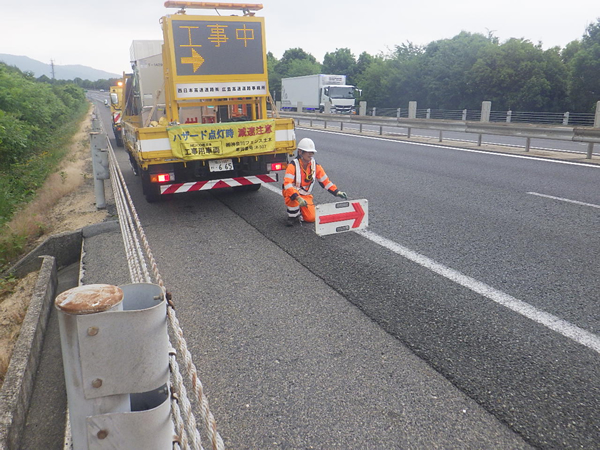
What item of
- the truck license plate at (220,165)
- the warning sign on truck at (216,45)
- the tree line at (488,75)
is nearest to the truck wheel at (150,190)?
the truck license plate at (220,165)

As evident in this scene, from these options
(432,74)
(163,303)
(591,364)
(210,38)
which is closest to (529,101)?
(432,74)

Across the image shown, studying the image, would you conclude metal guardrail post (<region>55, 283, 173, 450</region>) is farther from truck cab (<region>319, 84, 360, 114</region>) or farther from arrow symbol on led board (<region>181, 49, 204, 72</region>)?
truck cab (<region>319, 84, 360, 114</region>)

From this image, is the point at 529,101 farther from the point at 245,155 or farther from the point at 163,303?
the point at 163,303

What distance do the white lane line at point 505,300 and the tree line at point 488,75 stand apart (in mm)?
29933

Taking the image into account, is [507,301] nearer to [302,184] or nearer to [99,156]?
[302,184]

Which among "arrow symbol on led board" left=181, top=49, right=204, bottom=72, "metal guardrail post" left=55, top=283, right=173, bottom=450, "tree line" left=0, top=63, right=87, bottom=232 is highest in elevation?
"arrow symbol on led board" left=181, top=49, right=204, bottom=72

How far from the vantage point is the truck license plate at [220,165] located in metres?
7.70

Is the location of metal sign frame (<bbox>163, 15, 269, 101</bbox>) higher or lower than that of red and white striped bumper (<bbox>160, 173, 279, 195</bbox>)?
higher

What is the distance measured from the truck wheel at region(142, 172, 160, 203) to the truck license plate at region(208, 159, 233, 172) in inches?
44.2

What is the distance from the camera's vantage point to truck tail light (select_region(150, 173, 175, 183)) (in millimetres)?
7289

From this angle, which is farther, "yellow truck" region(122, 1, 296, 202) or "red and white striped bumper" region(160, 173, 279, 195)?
"red and white striped bumper" region(160, 173, 279, 195)

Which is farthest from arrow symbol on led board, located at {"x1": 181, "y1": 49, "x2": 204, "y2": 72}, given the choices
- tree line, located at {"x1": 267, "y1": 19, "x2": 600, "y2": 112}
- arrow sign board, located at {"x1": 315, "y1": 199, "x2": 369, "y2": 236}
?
tree line, located at {"x1": 267, "y1": 19, "x2": 600, "y2": 112}

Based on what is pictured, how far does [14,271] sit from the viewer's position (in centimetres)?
660

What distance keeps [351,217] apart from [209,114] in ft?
12.2
